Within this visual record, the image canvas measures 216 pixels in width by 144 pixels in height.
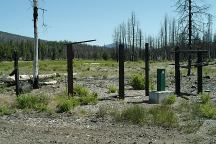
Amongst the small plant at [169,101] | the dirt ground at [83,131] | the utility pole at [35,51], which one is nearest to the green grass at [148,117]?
the dirt ground at [83,131]

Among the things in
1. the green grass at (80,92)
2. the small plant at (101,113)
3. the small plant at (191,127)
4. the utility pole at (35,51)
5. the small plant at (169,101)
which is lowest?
the small plant at (191,127)

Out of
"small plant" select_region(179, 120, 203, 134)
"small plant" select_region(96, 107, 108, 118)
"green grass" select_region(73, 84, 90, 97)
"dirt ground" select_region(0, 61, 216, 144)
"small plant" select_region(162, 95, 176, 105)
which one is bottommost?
"dirt ground" select_region(0, 61, 216, 144)

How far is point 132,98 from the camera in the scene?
16203 millimetres

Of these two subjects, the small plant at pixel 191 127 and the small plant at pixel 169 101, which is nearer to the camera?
the small plant at pixel 191 127

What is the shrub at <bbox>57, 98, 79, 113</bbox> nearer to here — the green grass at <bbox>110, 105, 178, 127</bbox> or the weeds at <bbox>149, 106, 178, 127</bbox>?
the green grass at <bbox>110, 105, 178, 127</bbox>

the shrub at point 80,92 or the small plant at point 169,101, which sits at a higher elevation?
the shrub at point 80,92

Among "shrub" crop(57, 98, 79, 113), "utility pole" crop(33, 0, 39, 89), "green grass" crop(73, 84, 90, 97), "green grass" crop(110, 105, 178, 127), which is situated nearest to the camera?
"green grass" crop(110, 105, 178, 127)

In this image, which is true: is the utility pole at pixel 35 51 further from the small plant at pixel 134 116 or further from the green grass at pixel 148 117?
the small plant at pixel 134 116

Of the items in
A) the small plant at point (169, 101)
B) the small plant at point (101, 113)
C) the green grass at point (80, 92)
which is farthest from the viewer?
the green grass at point (80, 92)

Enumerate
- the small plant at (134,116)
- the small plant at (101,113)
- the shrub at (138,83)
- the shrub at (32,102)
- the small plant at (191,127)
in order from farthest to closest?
the shrub at (138,83)
the shrub at (32,102)
the small plant at (101,113)
the small plant at (134,116)
the small plant at (191,127)

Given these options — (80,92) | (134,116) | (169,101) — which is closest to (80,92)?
(80,92)

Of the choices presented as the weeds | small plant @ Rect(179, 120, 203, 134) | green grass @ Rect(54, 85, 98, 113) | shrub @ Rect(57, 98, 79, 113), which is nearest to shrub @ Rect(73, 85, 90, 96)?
green grass @ Rect(54, 85, 98, 113)

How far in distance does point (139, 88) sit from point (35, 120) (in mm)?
9623

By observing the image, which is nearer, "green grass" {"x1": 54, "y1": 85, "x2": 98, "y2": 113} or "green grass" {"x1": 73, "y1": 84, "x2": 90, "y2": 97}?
"green grass" {"x1": 54, "y1": 85, "x2": 98, "y2": 113}
